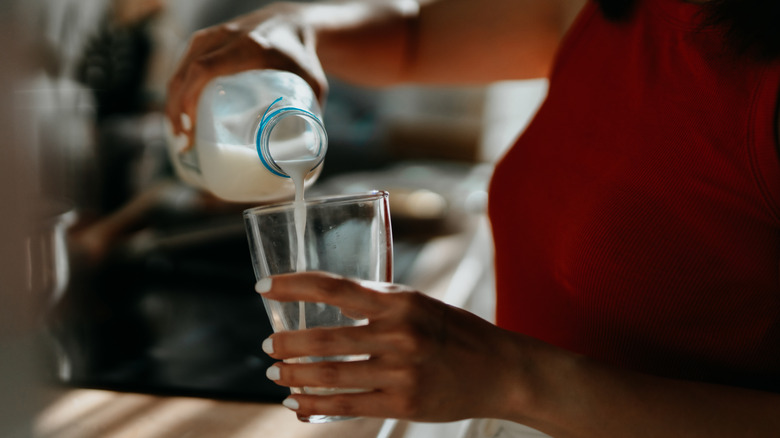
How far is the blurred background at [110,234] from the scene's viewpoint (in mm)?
514

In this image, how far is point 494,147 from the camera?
7.61 feet

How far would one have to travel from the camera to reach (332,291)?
360mm

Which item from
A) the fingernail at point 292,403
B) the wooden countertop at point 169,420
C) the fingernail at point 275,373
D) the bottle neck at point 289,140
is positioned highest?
the bottle neck at point 289,140

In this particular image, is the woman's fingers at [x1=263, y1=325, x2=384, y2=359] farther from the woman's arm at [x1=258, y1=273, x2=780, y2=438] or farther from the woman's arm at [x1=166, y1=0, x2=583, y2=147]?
the woman's arm at [x1=166, y1=0, x2=583, y2=147]

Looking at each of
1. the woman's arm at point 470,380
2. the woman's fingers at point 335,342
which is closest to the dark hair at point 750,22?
the woman's arm at point 470,380

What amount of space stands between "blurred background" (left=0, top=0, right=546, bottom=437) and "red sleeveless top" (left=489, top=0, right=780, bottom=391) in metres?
0.31

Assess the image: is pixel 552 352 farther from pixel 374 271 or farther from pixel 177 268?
pixel 177 268

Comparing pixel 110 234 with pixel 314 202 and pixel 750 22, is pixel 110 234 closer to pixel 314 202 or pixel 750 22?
pixel 314 202

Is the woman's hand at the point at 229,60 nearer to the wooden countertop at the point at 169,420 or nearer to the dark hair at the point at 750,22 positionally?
the wooden countertop at the point at 169,420

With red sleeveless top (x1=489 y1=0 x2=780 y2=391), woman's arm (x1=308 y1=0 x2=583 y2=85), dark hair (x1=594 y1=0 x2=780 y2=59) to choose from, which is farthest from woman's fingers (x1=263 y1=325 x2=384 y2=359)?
woman's arm (x1=308 y1=0 x2=583 y2=85)

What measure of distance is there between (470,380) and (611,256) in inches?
8.4

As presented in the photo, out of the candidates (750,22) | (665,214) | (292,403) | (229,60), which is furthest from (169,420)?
(750,22)

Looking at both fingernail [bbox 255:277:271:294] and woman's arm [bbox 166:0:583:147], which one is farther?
woman's arm [bbox 166:0:583:147]

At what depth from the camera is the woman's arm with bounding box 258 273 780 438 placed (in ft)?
1.22
